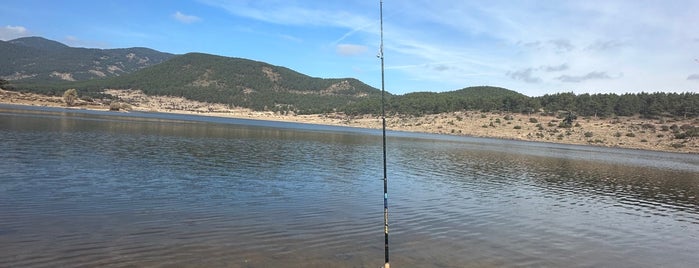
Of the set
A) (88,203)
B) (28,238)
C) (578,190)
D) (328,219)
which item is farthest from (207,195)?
(578,190)

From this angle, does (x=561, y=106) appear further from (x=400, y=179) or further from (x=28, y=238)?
(x=28, y=238)

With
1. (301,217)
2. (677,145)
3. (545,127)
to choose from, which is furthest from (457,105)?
(301,217)

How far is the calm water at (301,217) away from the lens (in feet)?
39.0

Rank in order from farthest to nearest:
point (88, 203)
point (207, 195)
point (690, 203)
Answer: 1. point (690, 203)
2. point (207, 195)
3. point (88, 203)

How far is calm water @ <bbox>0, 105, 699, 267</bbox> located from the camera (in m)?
11.9

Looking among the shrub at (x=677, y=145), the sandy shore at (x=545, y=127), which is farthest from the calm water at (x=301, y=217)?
the sandy shore at (x=545, y=127)

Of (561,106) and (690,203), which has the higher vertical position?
(561,106)

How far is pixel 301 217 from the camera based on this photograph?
16.7 metres

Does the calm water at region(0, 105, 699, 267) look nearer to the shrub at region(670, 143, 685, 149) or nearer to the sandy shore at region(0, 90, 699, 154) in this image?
the shrub at region(670, 143, 685, 149)

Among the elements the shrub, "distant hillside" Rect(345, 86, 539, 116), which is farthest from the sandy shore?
"distant hillside" Rect(345, 86, 539, 116)

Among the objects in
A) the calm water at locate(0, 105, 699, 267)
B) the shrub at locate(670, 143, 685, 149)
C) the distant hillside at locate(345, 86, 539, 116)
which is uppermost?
the distant hillside at locate(345, 86, 539, 116)

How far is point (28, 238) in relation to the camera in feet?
38.0

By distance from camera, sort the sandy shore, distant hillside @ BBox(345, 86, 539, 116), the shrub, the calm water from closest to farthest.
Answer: the calm water
the shrub
the sandy shore
distant hillside @ BBox(345, 86, 539, 116)

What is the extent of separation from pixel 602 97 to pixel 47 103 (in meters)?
179
